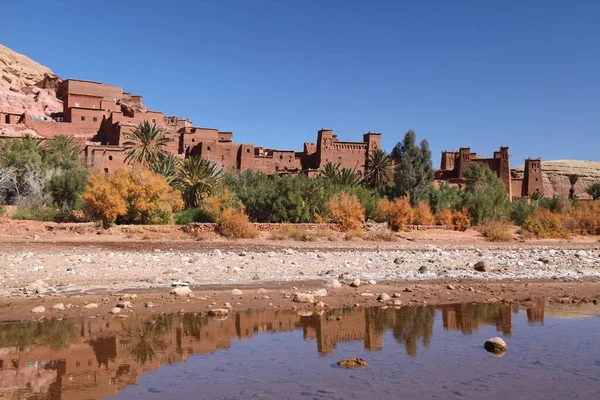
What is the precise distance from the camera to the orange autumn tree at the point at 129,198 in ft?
78.1

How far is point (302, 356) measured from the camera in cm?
719

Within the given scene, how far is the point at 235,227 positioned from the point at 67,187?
989 centimetres

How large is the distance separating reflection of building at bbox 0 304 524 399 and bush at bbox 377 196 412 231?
18352 millimetres

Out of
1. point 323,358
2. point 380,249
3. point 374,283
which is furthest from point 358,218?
point 323,358

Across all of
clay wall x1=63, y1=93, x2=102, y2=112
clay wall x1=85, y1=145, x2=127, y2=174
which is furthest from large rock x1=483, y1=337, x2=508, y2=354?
→ clay wall x1=63, y1=93, x2=102, y2=112

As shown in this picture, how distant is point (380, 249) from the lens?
2173cm

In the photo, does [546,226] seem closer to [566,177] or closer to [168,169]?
[168,169]

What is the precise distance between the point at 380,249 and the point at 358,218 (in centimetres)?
589

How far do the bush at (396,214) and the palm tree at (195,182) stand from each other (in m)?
9.21

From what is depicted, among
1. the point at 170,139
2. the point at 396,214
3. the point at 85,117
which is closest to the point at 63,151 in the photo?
the point at 170,139

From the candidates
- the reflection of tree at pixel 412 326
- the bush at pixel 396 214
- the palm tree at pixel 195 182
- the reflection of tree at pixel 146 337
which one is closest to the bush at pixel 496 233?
the bush at pixel 396 214

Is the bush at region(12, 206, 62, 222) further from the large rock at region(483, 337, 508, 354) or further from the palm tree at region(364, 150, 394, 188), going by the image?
the palm tree at region(364, 150, 394, 188)

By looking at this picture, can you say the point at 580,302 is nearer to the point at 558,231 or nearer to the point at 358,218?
the point at 358,218

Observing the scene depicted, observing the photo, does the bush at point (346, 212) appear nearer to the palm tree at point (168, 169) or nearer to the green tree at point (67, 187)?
the palm tree at point (168, 169)
